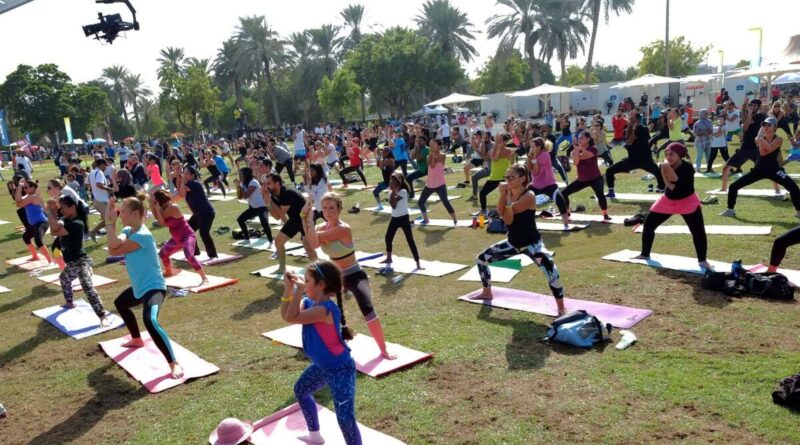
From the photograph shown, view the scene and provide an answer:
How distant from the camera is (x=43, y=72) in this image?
214 ft

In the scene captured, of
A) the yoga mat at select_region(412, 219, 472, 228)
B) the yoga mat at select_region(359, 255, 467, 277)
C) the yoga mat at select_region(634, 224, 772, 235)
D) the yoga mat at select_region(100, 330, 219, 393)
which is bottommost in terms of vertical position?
the yoga mat at select_region(100, 330, 219, 393)

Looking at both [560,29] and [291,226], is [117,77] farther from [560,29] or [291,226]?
[291,226]

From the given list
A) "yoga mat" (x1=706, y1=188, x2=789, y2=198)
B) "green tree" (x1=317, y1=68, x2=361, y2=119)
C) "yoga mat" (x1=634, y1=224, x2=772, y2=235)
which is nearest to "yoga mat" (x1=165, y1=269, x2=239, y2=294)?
"yoga mat" (x1=634, y1=224, x2=772, y2=235)

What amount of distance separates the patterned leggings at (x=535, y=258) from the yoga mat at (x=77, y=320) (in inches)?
195

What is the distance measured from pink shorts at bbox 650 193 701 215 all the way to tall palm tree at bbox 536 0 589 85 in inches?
1737

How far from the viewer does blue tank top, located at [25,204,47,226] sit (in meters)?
11.2

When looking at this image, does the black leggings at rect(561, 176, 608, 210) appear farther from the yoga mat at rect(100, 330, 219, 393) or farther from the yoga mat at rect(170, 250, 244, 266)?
the yoga mat at rect(100, 330, 219, 393)

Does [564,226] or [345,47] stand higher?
[345,47]

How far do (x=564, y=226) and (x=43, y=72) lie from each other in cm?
7047

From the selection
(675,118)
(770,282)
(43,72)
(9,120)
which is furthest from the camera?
(9,120)

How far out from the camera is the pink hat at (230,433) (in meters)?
4.73

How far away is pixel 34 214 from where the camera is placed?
1124 centimetres

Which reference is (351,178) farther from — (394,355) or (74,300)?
(394,355)

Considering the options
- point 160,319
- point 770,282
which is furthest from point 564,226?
point 160,319
